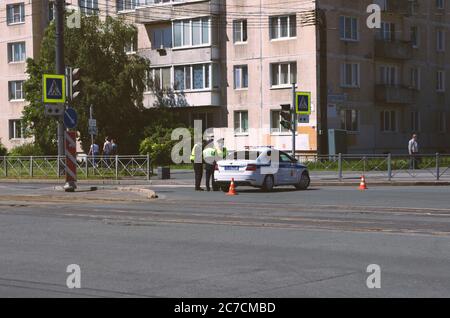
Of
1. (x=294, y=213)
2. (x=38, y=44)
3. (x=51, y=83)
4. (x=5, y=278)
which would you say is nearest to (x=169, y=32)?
(x=38, y=44)

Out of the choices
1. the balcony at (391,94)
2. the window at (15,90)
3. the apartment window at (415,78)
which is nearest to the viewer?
the balcony at (391,94)

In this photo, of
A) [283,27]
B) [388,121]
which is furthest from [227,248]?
[388,121]

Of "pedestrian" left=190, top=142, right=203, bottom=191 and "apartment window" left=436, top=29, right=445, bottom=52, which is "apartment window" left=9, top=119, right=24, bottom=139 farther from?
"pedestrian" left=190, top=142, right=203, bottom=191

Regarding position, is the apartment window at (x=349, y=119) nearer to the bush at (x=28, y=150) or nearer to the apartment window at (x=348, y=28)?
the apartment window at (x=348, y=28)

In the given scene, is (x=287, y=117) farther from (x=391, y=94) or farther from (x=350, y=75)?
(x=391, y=94)

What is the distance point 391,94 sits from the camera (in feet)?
→ 162

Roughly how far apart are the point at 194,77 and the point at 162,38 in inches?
161

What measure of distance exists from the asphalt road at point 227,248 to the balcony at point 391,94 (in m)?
29.5

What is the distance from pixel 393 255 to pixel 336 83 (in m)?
37.0

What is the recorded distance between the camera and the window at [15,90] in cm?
5941

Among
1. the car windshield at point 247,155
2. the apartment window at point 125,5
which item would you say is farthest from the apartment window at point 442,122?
the car windshield at point 247,155

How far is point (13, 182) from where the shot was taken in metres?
35.1

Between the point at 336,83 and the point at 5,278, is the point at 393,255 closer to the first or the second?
the point at 5,278

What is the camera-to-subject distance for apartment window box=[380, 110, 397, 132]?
166 feet
